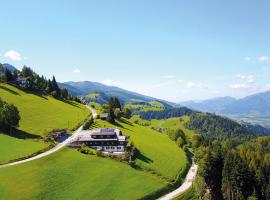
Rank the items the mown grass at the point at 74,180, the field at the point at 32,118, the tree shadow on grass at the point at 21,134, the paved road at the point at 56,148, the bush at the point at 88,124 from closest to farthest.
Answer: the mown grass at the point at 74,180 < the paved road at the point at 56,148 < the field at the point at 32,118 < the tree shadow on grass at the point at 21,134 < the bush at the point at 88,124

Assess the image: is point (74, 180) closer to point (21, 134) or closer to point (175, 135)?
point (21, 134)

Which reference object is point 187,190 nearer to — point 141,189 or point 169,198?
point 169,198

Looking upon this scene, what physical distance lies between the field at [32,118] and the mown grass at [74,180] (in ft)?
30.8

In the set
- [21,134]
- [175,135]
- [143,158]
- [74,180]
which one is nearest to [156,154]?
[143,158]

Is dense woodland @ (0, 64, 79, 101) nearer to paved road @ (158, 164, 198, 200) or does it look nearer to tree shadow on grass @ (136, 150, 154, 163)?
tree shadow on grass @ (136, 150, 154, 163)

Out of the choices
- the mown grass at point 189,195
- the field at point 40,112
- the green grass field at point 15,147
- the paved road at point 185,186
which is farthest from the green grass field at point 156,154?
the green grass field at point 15,147

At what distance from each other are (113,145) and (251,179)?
150 ft

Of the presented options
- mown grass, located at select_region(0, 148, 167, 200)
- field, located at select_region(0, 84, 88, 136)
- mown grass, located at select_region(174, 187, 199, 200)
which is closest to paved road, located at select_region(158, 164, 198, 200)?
mown grass, located at select_region(174, 187, 199, 200)

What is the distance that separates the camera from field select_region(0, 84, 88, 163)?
312 feet

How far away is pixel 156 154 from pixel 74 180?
1656 inches

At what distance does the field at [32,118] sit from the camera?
95.0 meters

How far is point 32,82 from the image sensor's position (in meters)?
188

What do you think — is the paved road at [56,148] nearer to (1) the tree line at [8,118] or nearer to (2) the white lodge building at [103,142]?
(2) the white lodge building at [103,142]

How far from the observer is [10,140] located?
101500 mm
